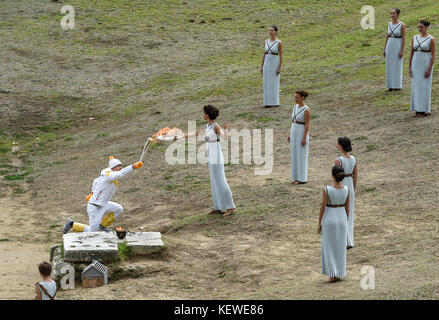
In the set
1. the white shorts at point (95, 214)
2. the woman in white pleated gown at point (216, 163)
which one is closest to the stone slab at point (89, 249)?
the white shorts at point (95, 214)

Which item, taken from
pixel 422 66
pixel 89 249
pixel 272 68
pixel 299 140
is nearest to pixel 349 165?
pixel 299 140

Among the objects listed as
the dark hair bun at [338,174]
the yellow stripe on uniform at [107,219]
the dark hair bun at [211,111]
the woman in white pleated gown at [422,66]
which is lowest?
the yellow stripe on uniform at [107,219]

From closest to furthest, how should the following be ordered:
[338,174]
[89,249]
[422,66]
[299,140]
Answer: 1. [338,174]
2. [89,249]
3. [299,140]
4. [422,66]

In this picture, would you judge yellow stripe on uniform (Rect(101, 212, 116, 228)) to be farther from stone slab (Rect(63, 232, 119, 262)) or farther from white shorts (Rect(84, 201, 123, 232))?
stone slab (Rect(63, 232, 119, 262))

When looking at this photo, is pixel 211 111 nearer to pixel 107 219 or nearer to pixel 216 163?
pixel 216 163

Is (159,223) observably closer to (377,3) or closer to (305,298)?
(305,298)

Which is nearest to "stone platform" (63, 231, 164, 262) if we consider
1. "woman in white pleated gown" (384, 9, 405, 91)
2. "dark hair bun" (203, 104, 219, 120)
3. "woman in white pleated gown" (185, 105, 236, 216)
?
"woman in white pleated gown" (185, 105, 236, 216)

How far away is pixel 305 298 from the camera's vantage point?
934 centimetres

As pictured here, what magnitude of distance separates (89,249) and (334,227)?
150 inches

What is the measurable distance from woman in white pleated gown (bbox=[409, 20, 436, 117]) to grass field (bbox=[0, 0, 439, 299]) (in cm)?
67

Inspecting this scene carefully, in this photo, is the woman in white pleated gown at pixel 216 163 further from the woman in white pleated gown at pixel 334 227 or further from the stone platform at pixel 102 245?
the woman in white pleated gown at pixel 334 227

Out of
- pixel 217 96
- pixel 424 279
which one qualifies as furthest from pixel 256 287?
pixel 217 96

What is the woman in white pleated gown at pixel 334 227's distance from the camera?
988cm

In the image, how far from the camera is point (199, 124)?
21.5 metres
